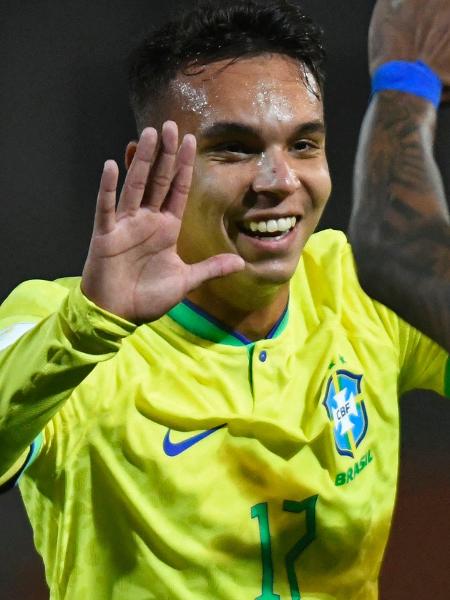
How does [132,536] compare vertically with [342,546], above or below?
above

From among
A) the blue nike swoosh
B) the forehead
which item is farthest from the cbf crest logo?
the forehead

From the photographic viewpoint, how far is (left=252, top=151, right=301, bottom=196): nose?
1867mm

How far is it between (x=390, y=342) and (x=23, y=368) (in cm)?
77

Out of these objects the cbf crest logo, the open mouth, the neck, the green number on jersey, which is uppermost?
the open mouth

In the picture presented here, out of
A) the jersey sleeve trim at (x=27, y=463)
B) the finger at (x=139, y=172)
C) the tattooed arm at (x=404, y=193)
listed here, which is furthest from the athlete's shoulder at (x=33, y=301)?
the tattooed arm at (x=404, y=193)

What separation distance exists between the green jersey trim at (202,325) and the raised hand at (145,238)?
341 mm

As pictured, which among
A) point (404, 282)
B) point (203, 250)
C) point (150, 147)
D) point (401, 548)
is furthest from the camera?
point (401, 548)

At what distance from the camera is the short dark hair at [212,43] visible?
6.55 feet

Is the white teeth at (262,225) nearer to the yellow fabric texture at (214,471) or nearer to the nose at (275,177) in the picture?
the nose at (275,177)

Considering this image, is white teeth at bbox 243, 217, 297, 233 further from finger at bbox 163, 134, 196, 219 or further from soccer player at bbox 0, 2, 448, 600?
finger at bbox 163, 134, 196, 219

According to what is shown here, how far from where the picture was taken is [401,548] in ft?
11.8

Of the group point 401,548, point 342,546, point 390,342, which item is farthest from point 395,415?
point 401,548

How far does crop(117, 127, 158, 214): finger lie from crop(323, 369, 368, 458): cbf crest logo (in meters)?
0.57

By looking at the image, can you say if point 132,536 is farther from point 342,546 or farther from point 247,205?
point 247,205
